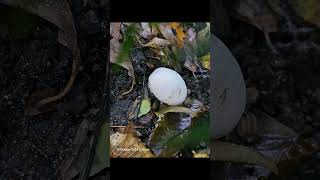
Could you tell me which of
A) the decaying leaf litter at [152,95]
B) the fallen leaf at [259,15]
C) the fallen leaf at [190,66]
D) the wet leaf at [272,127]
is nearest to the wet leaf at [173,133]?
the decaying leaf litter at [152,95]

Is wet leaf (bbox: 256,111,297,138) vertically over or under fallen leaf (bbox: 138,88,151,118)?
under

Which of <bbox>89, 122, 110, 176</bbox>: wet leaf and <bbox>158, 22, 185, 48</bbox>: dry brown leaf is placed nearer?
<bbox>158, 22, 185, 48</bbox>: dry brown leaf

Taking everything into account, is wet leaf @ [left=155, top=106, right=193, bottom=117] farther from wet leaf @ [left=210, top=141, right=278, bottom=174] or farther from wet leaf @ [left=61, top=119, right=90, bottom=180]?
wet leaf @ [left=61, top=119, right=90, bottom=180]

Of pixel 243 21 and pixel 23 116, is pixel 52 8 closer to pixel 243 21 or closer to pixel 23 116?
pixel 23 116

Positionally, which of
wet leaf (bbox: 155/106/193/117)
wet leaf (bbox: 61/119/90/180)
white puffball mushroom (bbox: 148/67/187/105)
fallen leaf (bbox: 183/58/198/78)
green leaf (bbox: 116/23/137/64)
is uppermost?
green leaf (bbox: 116/23/137/64)

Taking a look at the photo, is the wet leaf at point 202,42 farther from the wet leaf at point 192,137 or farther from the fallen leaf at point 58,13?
the fallen leaf at point 58,13

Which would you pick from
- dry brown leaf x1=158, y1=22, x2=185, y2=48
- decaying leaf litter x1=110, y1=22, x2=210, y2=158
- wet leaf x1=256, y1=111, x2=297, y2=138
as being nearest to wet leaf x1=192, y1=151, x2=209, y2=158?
decaying leaf litter x1=110, y1=22, x2=210, y2=158
